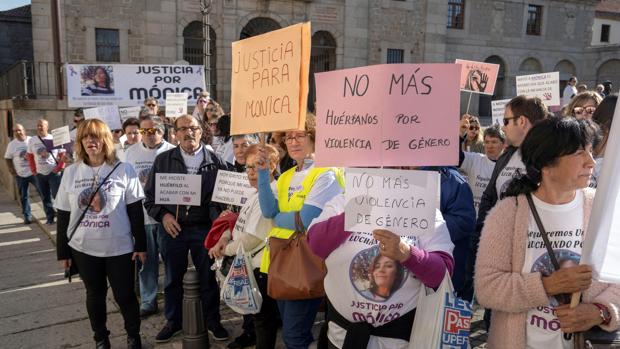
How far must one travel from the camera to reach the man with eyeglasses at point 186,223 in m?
4.02

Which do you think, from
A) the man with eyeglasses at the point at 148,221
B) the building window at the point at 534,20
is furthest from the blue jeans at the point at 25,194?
the building window at the point at 534,20

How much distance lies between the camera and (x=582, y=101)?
422 centimetres

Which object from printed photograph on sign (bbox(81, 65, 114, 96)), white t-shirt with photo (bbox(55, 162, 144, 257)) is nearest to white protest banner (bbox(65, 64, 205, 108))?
printed photograph on sign (bbox(81, 65, 114, 96))

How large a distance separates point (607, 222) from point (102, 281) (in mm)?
3405

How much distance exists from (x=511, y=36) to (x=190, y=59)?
1783 centimetres

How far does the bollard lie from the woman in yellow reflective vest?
34.4 inches

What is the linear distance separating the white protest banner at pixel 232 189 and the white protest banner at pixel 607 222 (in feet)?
7.90

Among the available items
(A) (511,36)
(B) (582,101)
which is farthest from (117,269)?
(A) (511,36)

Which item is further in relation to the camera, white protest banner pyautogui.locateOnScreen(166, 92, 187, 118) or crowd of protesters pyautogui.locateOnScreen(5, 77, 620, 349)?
white protest banner pyautogui.locateOnScreen(166, 92, 187, 118)

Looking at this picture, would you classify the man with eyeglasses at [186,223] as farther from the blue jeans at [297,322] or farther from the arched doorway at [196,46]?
the arched doorway at [196,46]

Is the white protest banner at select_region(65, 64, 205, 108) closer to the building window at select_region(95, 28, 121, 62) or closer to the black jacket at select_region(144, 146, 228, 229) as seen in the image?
the black jacket at select_region(144, 146, 228, 229)

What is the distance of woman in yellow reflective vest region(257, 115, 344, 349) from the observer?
9.15ft

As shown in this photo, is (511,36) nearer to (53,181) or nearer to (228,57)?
(228,57)

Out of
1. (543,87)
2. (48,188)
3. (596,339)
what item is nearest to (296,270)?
(596,339)
